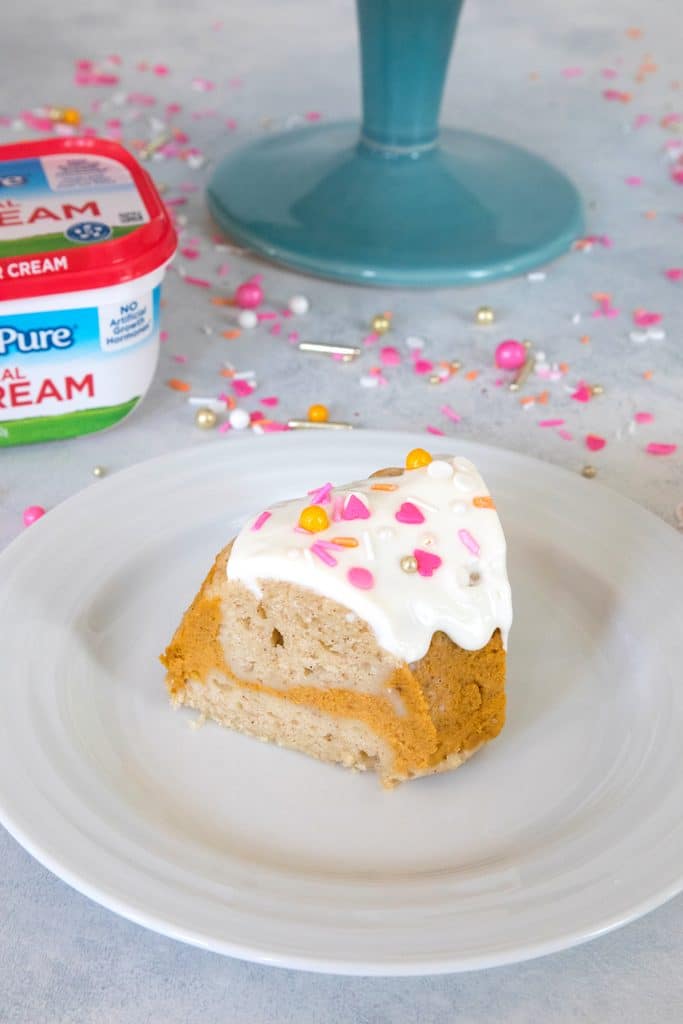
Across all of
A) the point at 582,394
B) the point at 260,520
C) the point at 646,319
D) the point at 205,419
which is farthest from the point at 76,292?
the point at 646,319

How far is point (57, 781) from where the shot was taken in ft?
2.80

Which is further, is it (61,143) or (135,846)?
(61,143)

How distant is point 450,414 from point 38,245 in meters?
0.49

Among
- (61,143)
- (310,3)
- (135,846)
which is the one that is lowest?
(310,3)

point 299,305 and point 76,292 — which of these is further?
point 299,305

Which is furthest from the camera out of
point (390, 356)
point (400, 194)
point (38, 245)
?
point (400, 194)

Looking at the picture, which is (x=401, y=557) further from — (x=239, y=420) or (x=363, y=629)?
(x=239, y=420)

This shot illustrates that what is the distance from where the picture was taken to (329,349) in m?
1.55

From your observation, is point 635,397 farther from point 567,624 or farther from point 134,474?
point 134,474

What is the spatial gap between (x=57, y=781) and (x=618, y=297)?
3.64ft

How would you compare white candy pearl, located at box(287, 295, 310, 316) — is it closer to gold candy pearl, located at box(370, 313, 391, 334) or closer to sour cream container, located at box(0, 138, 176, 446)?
gold candy pearl, located at box(370, 313, 391, 334)

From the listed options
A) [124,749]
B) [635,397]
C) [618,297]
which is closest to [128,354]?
[124,749]

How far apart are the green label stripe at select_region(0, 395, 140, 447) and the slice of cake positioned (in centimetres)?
37

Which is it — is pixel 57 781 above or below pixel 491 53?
above
